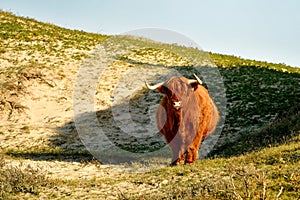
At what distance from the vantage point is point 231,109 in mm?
23531

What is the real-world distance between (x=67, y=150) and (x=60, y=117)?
5.61 m

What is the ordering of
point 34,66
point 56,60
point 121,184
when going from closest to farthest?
point 121,184 → point 34,66 → point 56,60

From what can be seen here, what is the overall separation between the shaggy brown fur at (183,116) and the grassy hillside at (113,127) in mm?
814

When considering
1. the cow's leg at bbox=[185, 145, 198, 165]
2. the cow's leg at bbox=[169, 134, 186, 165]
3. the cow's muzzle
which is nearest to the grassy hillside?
the cow's leg at bbox=[185, 145, 198, 165]

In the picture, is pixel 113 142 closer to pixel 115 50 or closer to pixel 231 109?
pixel 231 109

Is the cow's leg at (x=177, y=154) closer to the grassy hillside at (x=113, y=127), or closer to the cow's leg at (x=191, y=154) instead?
the cow's leg at (x=191, y=154)

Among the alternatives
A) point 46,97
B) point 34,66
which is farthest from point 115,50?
point 46,97

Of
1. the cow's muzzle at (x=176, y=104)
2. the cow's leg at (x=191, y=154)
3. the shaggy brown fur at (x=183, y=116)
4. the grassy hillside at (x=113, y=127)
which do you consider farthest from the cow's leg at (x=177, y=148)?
the cow's muzzle at (x=176, y=104)

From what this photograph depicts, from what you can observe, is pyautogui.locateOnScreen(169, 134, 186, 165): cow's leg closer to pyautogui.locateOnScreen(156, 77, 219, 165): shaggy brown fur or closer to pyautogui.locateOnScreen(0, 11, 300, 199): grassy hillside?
pyautogui.locateOnScreen(156, 77, 219, 165): shaggy brown fur

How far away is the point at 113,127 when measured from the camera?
73.6 feet

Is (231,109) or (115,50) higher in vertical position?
(115,50)

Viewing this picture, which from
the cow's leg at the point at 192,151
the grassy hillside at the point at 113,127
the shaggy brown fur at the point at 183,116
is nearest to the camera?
the grassy hillside at the point at 113,127

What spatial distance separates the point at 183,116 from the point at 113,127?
11262 mm

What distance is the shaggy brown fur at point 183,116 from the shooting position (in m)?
11.4
